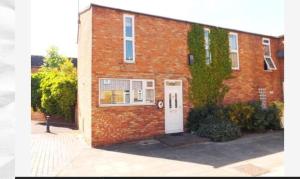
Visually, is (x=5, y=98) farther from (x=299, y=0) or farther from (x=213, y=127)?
(x=213, y=127)

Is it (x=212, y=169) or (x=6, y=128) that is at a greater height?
(x=6, y=128)

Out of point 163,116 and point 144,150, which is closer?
point 144,150

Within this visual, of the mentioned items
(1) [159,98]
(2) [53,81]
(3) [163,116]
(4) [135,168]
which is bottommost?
(4) [135,168]

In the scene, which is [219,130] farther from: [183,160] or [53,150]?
A: [53,150]

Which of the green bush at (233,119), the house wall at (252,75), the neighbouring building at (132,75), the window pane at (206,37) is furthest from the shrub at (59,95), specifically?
the house wall at (252,75)

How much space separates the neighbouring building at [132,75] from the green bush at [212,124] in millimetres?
496

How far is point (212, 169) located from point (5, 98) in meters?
6.16

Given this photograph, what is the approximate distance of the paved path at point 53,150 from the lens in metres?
6.86

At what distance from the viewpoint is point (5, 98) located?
2.90ft

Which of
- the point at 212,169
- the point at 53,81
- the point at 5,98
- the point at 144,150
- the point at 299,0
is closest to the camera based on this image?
the point at 5,98

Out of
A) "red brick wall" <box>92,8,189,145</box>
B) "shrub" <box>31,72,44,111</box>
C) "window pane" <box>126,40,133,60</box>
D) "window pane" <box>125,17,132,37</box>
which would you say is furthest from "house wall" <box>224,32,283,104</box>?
"shrub" <box>31,72,44,111</box>

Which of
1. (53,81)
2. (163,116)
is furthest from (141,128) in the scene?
(53,81)

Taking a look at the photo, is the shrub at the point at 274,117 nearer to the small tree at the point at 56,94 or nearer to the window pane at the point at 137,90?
the window pane at the point at 137,90

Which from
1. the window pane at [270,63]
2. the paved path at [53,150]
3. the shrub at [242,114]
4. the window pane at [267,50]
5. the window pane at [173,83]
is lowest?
the paved path at [53,150]
